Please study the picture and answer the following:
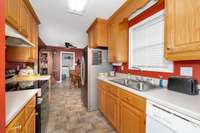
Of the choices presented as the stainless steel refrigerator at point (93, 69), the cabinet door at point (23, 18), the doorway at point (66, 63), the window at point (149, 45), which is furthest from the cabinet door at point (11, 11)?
the doorway at point (66, 63)

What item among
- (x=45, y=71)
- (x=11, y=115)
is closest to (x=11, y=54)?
(x=11, y=115)

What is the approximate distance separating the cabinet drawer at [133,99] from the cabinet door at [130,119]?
0.06 meters

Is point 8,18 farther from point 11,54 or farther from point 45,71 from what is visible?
point 45,71

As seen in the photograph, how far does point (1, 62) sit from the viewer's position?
0.60 m

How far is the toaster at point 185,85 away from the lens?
3.83 feet

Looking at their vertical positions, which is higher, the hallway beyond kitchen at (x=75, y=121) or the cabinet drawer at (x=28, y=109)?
the cabinet drawer at (x=28, y=109)

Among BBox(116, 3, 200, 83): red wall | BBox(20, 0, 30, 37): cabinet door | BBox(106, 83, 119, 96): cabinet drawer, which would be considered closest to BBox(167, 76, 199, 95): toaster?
BBox(116, 3, 200, 83): red wall

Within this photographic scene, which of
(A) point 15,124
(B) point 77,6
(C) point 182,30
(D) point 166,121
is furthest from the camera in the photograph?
(B) point 77,6

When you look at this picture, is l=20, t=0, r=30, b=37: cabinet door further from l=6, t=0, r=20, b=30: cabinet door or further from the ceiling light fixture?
the ceiling light fixture

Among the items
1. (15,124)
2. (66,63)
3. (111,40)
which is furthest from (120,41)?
(66,63)

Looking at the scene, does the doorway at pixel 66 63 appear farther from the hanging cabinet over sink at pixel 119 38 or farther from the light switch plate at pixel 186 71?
the light switch plate at pixel 186 71

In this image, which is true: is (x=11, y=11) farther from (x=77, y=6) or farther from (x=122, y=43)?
(x=122, y=43)

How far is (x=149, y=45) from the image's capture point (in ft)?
6.66

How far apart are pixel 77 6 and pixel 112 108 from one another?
2082mm
